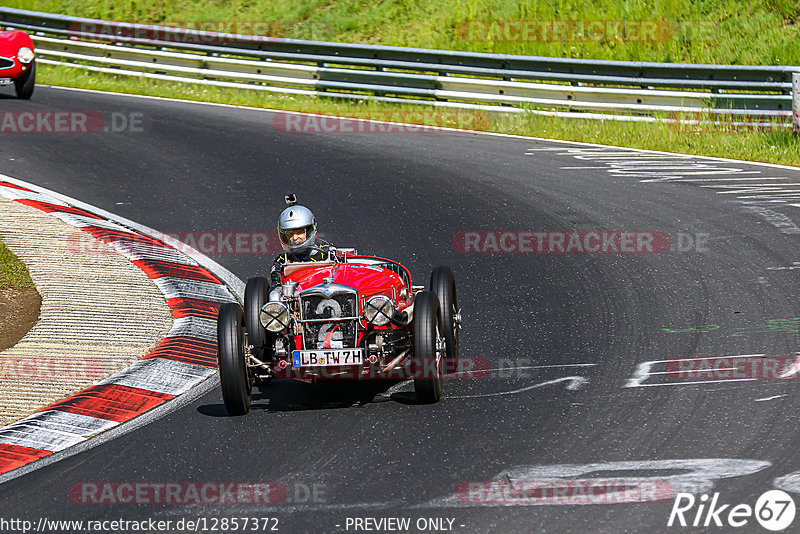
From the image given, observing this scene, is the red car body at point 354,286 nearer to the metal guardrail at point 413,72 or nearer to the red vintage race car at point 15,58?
the metal guardrail at point 413,72

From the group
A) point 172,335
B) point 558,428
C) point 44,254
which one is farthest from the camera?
point 44,254

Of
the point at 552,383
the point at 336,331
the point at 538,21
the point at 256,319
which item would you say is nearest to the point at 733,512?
the point at 552,383

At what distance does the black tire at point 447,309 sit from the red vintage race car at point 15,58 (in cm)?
1285

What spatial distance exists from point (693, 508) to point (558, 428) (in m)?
1.33

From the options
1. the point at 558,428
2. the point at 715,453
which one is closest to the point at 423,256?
the point at 558,428

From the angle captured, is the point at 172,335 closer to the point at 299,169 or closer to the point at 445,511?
the point at 445,511

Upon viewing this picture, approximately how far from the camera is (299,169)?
14.4 metres

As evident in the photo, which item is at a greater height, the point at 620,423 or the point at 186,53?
the point at 186,53

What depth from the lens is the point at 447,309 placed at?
24.7 ft

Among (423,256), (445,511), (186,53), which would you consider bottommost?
(445,511)

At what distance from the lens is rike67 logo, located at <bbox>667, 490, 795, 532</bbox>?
4922 mm

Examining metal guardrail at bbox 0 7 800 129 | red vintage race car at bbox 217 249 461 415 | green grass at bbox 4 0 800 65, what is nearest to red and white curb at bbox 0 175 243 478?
red vintage race car at bbox 217 249 461 415

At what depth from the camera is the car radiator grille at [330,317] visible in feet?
22.9

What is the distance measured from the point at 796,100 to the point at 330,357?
9893mm
